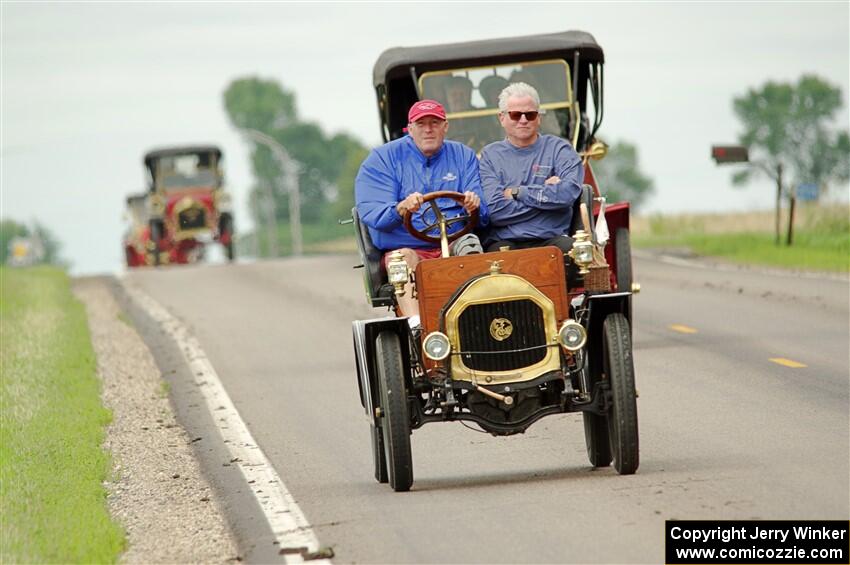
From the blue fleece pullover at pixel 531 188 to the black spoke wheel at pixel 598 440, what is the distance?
1.14 metres

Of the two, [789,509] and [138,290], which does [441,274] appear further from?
[138,290]

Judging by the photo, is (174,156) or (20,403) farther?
(174,156)

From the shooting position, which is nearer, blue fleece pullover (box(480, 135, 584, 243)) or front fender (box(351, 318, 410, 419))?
front fender (box(351, 318, 410, 419))

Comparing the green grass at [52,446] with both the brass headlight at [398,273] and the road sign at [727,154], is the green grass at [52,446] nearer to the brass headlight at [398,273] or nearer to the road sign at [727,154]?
the brass headlight at [398,273]

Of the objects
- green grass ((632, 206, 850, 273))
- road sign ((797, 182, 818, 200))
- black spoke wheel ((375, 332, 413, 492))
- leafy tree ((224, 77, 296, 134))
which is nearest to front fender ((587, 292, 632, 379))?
black spoke wheel ((375, 332, 413, 492))

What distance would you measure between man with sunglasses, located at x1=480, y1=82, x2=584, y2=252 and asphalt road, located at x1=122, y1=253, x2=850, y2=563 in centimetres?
137

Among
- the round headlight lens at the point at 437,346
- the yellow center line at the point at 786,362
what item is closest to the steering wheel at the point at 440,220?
the round headlight lens at the point at 437,346

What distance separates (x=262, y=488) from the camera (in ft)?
33.5

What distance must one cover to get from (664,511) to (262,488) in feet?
8.97

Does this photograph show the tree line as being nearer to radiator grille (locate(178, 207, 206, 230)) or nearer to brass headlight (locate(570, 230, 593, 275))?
radiator grille (locate(178, 207, 206, 230))

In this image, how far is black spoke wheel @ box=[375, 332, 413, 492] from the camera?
956cm

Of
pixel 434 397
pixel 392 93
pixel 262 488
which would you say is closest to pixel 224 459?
pixel 262 488

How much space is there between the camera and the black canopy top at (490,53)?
60.5 feet

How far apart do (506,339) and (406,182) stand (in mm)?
1297
